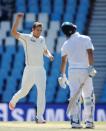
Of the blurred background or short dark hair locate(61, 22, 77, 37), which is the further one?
the blurred background

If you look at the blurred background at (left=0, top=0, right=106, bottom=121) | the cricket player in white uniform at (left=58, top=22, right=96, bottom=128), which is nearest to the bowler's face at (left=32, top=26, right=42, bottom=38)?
the cricket player in white uniform at (left=58, top=22, right=96, bottom=128)

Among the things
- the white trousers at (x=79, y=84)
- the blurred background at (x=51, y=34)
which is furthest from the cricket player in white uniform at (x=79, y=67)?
the blurred background at (x=51, y=34)

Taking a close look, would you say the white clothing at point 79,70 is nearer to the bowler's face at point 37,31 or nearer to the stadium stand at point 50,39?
the bowler's face at point 37,31

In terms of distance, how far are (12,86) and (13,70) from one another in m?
0.69

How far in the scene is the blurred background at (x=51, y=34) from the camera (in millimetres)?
20703

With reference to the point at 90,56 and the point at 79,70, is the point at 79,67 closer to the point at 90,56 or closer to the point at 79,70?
the point at 79,70

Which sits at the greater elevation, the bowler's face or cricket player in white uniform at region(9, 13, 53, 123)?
the bowler's face

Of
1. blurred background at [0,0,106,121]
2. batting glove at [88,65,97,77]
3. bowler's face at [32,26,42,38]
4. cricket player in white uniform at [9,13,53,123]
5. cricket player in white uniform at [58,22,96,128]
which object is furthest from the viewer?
blurred background at [0,0,106,121]

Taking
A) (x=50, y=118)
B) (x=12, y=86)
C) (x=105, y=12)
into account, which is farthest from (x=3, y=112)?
(x=105, y=12)

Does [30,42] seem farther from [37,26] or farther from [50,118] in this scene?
[50,118]

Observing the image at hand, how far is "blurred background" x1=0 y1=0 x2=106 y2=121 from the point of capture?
2070cm

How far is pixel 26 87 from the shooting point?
12.2 metres

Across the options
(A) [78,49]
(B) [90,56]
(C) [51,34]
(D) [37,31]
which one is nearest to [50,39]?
(C) [51,34]

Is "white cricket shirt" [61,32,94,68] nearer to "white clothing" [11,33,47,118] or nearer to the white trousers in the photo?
the white trousers
